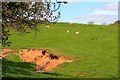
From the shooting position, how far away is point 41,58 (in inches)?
1478

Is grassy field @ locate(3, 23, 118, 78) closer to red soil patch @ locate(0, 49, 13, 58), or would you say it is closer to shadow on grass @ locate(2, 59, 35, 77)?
shadow on grass @ locate(2, 59, 35, 77)

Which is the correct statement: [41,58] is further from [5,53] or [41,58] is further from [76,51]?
[5,53]

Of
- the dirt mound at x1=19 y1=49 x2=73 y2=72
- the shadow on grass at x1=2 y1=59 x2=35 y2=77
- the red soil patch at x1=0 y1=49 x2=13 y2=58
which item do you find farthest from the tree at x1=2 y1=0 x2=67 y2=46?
the red soil patch at x1=0 y1=49 x2=13 y2=58

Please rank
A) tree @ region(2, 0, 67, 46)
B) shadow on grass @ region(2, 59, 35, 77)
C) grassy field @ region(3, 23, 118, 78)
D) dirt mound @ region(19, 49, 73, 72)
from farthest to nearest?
1. dirt mound @ region(19, 49, 73, 72)
2. grassy field @ region(3, 23, 118, 78)
3. shadow on grass @ region(2, 59, 35, 77)
4. tree @ region(2, 0, 67, 46)

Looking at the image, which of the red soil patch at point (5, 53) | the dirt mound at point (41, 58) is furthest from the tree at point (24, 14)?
the red soil patch at point (5, 53)

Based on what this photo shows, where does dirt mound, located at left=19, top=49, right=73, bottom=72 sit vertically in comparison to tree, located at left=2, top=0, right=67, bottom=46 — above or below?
below

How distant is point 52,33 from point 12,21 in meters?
34.4

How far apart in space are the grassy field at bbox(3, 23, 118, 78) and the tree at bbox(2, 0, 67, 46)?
25.6 feet

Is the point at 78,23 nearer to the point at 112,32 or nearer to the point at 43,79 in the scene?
the point at 112,32

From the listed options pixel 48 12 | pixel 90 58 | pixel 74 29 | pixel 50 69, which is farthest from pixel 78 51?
pixel 48 12

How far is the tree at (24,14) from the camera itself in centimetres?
1560

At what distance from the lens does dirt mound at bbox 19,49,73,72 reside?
34.3 m

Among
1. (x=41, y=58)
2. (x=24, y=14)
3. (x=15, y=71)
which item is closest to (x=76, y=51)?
(x=41, y=58)

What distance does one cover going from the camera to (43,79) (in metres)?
24.1
